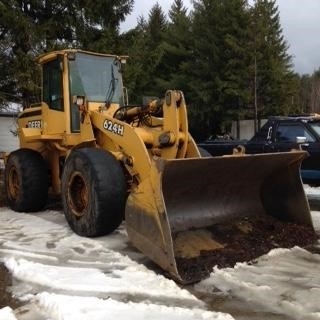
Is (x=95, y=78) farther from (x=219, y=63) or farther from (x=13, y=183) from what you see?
(x=219, y=63)

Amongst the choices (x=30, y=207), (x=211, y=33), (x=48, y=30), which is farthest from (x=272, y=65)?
(x=30, y=207)

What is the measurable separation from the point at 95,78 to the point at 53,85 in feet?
2.54

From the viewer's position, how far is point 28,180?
9.38m

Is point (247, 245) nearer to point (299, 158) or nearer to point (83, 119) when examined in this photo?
point (299, 158)

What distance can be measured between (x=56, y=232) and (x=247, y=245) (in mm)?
2844

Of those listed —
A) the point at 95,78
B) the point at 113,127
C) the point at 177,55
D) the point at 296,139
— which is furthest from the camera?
the point at 177,55

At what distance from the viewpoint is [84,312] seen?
179 inches

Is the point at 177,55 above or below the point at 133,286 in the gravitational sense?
above

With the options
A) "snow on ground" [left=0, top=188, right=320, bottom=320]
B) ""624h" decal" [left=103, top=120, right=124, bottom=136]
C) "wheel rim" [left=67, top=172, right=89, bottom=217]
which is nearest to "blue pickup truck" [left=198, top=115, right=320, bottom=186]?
""624h" decal" [left=103, top=120, right=124, bottom=136]

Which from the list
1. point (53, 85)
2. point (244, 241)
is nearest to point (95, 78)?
point (53, 85)

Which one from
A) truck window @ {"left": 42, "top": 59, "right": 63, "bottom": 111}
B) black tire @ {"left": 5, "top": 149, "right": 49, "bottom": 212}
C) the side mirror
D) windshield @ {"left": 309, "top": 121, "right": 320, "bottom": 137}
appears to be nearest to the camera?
truck window @ {"left": 42, "top": 59, "right": 63, "bottom": 111}

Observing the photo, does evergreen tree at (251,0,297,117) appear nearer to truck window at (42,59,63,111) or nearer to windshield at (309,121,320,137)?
windshield at (309,121,320,137)

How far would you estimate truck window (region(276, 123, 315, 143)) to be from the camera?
41.0 feet

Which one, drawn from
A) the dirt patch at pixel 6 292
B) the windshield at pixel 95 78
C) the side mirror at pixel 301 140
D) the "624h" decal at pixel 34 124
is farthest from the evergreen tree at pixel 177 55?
the dirt patch at pixel 6 292
